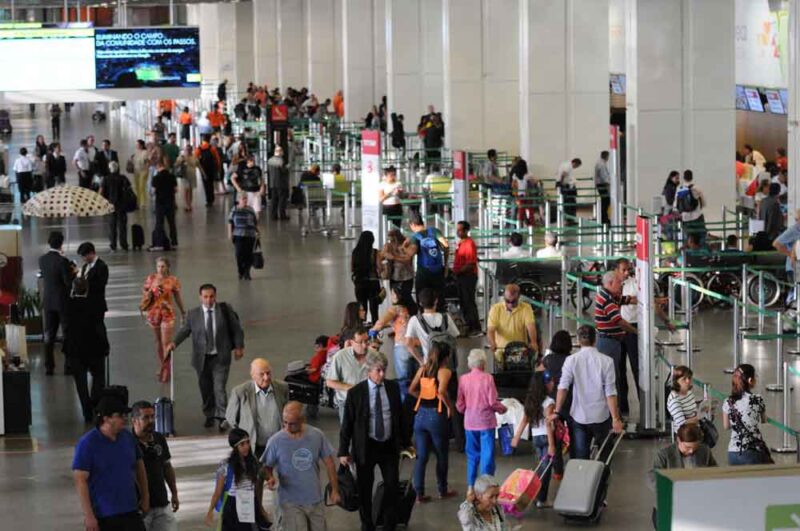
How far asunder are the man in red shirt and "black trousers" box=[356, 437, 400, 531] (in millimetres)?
8153

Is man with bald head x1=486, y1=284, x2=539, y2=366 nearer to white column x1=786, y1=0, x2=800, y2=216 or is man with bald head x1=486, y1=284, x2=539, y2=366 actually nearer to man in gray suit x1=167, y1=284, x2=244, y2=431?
man in gray suit x1=167, y1=284, x2=244, y2=431

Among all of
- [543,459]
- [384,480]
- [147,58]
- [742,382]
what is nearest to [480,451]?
[543,459]

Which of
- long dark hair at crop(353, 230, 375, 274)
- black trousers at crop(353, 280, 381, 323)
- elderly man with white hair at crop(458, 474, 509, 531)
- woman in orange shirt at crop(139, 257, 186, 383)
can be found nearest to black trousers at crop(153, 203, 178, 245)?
black trousers at crop(353, 280, 381, 323)

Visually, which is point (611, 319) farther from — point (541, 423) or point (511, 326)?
point (541, 423)

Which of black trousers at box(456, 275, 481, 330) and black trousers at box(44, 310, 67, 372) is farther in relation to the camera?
black trousers at box(456, 275, 481, 330)

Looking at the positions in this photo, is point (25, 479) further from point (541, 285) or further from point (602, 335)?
point (541, 285)

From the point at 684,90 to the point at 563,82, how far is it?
5.24 metres

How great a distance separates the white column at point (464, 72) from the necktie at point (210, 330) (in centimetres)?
2660

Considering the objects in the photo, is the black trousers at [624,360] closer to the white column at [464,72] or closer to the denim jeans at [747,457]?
the denim jeans at [747,457]

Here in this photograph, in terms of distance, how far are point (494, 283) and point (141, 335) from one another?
184 inches

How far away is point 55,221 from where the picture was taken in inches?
1357

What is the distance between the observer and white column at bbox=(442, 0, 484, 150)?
4097cm

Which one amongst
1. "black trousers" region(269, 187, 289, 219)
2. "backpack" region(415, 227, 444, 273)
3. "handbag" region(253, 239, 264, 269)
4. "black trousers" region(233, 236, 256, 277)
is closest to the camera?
"backpack" region(415, 227, 444, 273)

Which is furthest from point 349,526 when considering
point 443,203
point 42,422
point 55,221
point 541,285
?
point 55,221
